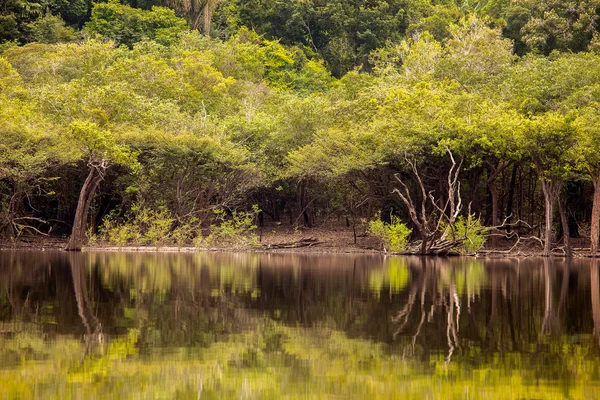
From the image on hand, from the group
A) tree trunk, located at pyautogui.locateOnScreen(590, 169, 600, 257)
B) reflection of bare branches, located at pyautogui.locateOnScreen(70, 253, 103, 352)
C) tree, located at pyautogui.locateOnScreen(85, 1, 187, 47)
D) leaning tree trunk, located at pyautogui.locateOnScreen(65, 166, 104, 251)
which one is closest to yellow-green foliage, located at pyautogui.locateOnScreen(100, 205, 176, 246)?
leaning tree trunk, located at pyautogui.locateOnScreen(65, 166, 104, 251)

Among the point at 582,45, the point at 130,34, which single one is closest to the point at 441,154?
the point at 582,45

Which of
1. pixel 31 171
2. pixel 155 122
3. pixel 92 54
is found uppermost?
pixel 92 54

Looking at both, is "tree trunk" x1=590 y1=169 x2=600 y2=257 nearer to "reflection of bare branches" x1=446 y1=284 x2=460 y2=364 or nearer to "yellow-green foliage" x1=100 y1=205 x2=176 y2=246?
"reflection of bare branches" x1=446 y1=284 x2=460 y2=364

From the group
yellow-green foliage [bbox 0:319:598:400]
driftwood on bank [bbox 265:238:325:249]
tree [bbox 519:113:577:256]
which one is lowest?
yellow-green foliage [bbox 0:319:598:400]

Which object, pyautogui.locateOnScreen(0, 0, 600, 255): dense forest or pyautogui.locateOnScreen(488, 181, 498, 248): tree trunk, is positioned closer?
pyautogui.locateOnScreen(0, 0, 600, 255): dense forest

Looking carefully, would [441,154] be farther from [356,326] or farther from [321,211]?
[356,326]

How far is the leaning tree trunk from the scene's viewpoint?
37.0 meters

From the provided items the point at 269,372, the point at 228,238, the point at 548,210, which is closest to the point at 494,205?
the point at 548,210

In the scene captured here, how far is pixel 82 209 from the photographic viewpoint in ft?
124

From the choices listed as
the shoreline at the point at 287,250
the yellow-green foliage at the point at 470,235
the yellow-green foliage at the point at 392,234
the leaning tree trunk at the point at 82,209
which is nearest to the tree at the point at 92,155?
the leaning tree trunk at the point at 82,209

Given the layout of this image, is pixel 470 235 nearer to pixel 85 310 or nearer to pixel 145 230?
pixel 145 230

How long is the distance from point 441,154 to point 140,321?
2607cm

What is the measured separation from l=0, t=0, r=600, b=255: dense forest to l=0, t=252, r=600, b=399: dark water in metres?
14.4

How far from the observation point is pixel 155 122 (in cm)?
4188
